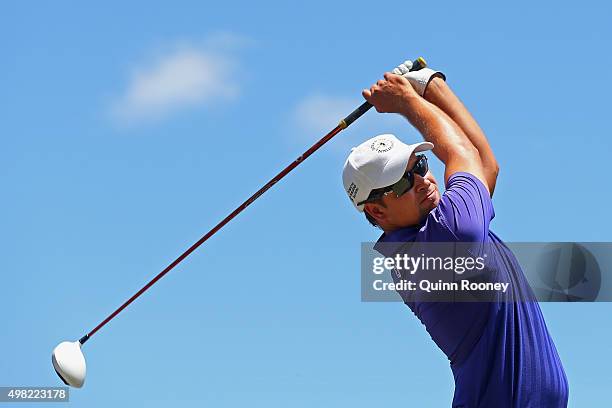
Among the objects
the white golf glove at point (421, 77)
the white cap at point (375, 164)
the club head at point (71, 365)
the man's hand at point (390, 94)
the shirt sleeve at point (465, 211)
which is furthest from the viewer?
the club head at point (71, 365)

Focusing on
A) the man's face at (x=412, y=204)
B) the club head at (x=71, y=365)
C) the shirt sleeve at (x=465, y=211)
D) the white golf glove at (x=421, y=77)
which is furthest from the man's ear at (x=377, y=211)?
the club head at (x=71, y=365)

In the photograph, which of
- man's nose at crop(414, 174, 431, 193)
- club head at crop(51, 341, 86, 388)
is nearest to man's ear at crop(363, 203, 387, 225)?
man's nose at crop(414, 174, 431, 193)

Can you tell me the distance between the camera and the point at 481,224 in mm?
5840

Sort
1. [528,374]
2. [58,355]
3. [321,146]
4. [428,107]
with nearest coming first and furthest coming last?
[528,374], [428,107], [321,146], [58,355]

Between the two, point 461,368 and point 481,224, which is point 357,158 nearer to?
point 481,224

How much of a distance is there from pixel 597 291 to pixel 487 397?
2.71 meters

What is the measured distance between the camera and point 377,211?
627 centimetres

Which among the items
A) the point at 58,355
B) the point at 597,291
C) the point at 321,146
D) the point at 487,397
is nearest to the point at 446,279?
the point at 487,397

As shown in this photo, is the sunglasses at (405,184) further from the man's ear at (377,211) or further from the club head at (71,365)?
the club head at (71,365)

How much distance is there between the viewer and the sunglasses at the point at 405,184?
6.11m

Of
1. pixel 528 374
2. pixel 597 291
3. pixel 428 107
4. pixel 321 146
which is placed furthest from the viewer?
pixel 597 291

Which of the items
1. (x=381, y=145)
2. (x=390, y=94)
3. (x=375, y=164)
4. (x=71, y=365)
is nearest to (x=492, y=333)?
(x=375, y=164)

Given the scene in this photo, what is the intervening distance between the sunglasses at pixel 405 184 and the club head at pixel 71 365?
577cm

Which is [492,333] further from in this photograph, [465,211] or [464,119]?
[464,119]
